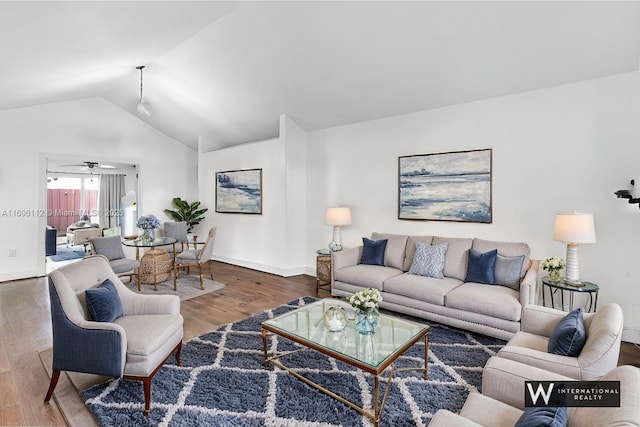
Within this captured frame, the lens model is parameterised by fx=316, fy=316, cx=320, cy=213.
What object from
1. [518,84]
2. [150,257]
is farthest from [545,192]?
[150,257]

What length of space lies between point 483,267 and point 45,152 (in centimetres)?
729

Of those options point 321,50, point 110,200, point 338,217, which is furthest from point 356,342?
point 110,200

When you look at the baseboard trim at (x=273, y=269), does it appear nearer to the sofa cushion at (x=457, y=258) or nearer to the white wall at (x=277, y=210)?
the white wall at (x=277, y=210)

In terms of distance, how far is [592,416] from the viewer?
1110 mm

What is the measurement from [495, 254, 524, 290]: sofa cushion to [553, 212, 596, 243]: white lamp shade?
0.46 meters

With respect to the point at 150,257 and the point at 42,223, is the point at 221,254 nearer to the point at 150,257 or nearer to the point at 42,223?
the point at 150,257

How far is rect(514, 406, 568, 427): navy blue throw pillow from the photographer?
1.02 metres

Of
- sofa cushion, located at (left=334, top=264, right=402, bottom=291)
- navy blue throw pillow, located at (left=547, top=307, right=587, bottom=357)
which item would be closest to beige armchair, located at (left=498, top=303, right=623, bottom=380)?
navy blue throw pillow, located at (left=547, top=307, right=587, bottom=357)

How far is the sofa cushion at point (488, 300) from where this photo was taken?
2.96m

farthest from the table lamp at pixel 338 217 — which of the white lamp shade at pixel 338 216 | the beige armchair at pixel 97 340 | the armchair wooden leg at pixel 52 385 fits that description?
the armchair wooden leg at pixel 52 385

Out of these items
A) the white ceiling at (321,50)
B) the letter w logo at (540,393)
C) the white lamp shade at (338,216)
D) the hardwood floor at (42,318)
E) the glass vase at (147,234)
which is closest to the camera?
the letter w logo at (540,393)

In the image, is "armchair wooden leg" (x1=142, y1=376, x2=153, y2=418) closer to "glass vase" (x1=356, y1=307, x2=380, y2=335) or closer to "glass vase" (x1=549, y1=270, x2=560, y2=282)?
"glass vase" (x1=356, y1=307, x2=380, y2=335)

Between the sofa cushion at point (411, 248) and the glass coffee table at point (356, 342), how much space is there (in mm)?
1560

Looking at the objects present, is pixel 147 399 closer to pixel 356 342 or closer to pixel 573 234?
pixel 356 342
